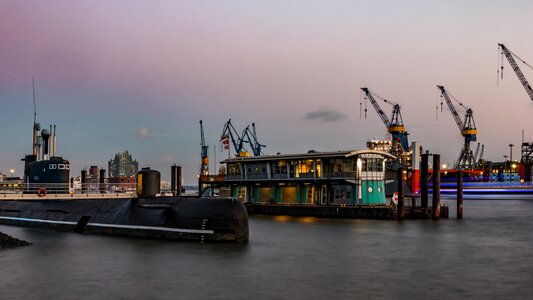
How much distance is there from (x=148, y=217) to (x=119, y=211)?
172 inches

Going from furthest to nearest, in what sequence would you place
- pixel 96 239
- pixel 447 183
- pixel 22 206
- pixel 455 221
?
pixel 447 183 → pixel 455 221 → pixel 22 206 → pixel 96 239

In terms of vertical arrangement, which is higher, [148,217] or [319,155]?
[319,155]

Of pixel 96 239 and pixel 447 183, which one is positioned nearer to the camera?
pixel 96 239

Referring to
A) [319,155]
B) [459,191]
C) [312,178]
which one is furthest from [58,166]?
[459,191]

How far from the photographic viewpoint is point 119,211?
1772 inches

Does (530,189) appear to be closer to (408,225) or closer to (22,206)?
(408,225)

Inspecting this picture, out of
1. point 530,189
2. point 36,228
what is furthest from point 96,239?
point 530,189

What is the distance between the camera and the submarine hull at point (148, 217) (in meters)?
Answer: 37.4

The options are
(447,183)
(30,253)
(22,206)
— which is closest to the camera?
(30,253)

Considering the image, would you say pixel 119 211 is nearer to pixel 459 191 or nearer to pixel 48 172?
pixel 48 172

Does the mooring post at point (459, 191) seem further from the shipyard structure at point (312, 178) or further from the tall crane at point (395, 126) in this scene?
the tall crane at point (395, 126)

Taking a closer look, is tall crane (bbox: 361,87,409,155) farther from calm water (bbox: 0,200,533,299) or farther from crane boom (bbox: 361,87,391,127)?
calm water (bbox: 0,200,533,299)

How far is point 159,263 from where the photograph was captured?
3116 centimetres

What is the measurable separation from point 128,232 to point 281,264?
15063 mm
